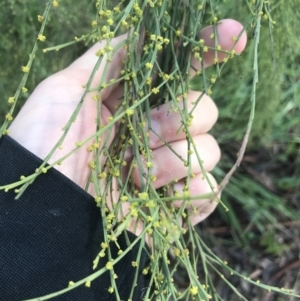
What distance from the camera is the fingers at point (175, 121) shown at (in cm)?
81

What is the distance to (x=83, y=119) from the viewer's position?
78 cm

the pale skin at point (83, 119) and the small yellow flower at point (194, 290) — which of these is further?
the pale skin at point (83, 119)

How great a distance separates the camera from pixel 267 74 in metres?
1.04

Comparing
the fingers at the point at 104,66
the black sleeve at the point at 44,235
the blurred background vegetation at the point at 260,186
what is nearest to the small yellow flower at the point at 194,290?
the black sleeve at the point at 44,235

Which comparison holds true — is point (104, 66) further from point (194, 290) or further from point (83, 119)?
point (194, 290)

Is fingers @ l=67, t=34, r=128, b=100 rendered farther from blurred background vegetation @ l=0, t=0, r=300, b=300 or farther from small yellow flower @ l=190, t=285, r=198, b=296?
small yellow flower @ l=190, t=285, r=198, b=296

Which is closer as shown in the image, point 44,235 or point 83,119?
point 44,235

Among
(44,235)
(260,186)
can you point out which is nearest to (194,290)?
(44,235)

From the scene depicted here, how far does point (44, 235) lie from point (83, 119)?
22 cm

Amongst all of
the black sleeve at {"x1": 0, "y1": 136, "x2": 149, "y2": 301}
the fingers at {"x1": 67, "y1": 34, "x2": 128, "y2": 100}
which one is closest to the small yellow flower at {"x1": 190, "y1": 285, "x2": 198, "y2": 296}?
the black sleeve at {"x1": 0, "y1": 136, "x2": 149, "y2": 301}

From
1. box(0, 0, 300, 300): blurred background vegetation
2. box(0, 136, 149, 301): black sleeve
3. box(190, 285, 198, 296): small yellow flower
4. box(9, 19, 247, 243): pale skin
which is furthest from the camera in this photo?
box(0, 0, 300, 300): blurred background vegetation

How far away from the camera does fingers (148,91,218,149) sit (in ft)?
2.67

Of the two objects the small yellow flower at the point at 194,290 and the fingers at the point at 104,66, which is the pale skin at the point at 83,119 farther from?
the small yellow flower at the point at 194,290

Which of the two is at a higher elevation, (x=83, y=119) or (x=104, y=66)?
(x=104, y=66)
